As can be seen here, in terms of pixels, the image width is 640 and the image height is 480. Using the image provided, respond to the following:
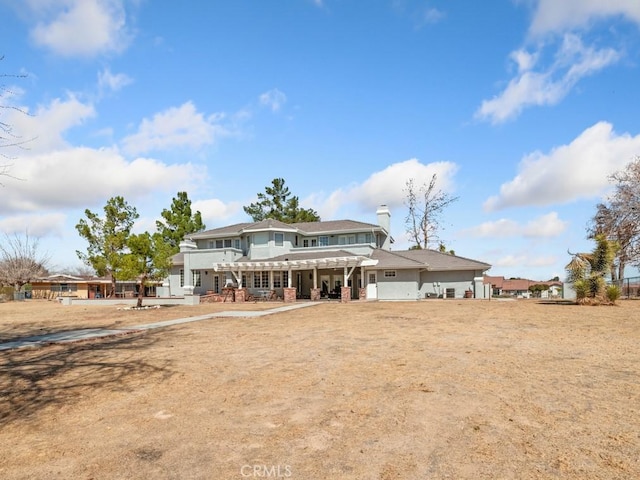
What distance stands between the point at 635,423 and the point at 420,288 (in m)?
29.7

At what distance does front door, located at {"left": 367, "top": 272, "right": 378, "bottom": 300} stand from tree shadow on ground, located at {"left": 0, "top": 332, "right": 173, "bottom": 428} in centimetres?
2210

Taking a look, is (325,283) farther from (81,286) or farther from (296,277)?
(81,286)

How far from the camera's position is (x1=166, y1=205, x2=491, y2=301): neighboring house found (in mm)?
31391

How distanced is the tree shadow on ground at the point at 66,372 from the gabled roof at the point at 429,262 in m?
22.3

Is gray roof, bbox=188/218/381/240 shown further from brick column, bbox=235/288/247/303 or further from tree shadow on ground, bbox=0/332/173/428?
tree shadow on ground, bbox=0/332/173/428

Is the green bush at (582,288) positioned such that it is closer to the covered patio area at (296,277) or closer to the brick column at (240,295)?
the covered patio area at (296,277)

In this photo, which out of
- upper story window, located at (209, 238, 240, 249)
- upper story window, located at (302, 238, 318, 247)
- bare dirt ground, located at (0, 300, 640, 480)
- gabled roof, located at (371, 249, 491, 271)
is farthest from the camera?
upper story window, located at (209, 238, 240, 249)

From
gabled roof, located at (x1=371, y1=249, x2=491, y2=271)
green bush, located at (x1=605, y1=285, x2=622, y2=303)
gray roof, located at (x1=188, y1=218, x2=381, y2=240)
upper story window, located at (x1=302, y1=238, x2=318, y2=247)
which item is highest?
gray roof, located at (x1=188, y1=218, x2=381, y2=240)

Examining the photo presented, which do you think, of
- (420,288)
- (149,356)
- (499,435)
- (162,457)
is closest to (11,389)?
(149,356)

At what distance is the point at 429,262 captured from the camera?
34.3m

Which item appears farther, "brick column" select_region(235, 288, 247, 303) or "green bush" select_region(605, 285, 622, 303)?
"brick column" select_region(235, 288, 247, 303)

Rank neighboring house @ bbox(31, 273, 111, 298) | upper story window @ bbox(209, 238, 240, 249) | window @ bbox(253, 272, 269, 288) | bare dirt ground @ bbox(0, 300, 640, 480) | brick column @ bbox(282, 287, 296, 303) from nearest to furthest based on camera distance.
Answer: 1. bare dirt ground @ bbox(0, 300, 640, 480)
2. brick column @ bbox(282, 287, 296, 303)
3. window @ bbox(253, 272, 269, 288)
4. upper story window @ bbox(209, 238, 240, 249)
5. neighboring house @ bbox(31, 273, 111, 298)

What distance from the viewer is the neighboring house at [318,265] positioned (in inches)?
1236

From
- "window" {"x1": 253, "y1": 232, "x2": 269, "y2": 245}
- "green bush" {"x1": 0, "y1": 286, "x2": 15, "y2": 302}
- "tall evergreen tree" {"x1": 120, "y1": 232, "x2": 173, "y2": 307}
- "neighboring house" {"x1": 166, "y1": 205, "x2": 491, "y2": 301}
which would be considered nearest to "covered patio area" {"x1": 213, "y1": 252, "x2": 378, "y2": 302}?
"neighboring house" {"x1": 166, "y1": 205, "x2": 491, "y2": 301}
